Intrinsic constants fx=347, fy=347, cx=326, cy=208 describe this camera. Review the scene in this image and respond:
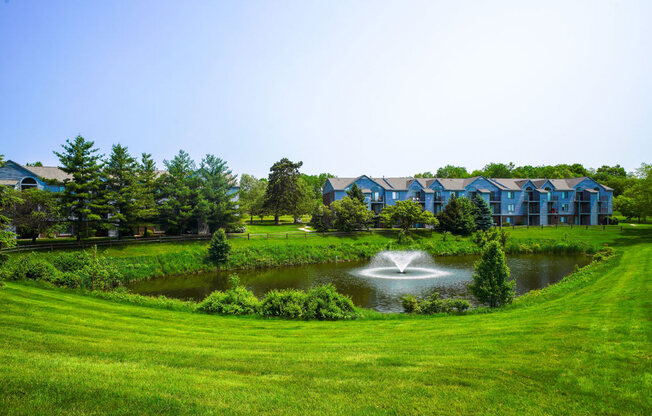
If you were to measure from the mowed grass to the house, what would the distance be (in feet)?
181

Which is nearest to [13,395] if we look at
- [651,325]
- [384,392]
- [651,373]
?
[384,392]

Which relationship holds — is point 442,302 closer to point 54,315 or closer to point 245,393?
point 245,393

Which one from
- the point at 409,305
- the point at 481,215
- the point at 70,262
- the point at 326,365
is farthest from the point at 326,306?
the point at 481,215

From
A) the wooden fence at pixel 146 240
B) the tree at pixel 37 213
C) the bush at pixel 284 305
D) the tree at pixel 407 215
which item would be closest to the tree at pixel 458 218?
the tree at pixel 407 215

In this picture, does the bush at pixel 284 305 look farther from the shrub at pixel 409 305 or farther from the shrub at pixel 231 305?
the shrub at pixel 409 305

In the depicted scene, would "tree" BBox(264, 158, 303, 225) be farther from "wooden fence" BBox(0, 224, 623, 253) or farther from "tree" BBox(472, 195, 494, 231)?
"tree" BBox(472, 195, 494, 231)

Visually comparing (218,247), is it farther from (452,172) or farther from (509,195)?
(452,172)

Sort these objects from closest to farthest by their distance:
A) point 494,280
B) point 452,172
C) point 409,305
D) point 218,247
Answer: point 494,280
point 409,305
point 218,247
point 452,172

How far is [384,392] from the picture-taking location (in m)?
7.20

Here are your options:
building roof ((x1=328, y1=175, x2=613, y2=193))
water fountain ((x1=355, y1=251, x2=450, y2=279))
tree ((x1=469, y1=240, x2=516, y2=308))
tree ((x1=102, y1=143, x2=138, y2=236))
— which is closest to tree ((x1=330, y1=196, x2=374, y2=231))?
water fountain ((x1=355, y1=251, x2=450, y2=279))

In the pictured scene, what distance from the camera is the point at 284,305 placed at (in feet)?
59.6

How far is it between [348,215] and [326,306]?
39.6 metres

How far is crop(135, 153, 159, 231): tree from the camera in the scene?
4218 cm

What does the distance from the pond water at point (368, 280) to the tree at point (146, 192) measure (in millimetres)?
11297
